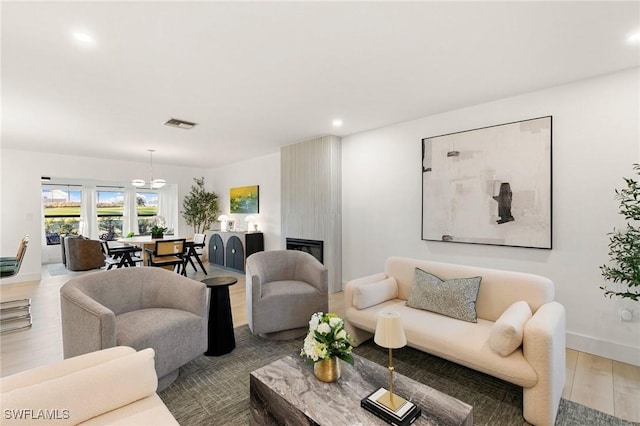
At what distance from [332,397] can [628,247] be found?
279 centimetres

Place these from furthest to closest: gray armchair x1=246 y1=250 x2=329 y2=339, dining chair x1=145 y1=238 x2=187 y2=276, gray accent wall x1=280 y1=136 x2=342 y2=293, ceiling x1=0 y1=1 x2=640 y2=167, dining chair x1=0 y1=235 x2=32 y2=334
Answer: dining chair x1=145 y1=238 x2=187 y2=276 → gray accent wall x1=280 y1=136 x2=342 y2=293 → dining chair x1=0 y1=235 x2=32 y2=334 → gray armchair x1=246 y1=250 x2=329 y2=339 → ceiling x1=0 y1=1 x2=640 y2=167

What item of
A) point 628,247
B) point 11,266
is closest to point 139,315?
point 11,266

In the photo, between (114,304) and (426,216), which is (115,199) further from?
(426,216)

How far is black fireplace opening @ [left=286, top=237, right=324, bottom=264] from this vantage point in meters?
4.72

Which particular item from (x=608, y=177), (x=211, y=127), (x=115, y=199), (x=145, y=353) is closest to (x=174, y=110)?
(x=211, y=127)

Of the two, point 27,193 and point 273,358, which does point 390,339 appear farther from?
point 27,193

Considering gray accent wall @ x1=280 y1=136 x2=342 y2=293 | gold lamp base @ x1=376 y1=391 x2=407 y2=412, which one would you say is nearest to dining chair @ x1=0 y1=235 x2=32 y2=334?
gray accent wall @ x1=280 y1=136 x2=342 y2=293

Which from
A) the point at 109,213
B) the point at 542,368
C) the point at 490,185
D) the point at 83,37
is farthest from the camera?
the point at 109,213

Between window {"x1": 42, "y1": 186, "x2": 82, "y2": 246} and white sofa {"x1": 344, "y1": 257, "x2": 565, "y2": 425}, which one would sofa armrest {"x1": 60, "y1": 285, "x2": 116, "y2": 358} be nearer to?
white sofa {"x1": 344, "y1": 257, "x2": 565, "y2": 425}

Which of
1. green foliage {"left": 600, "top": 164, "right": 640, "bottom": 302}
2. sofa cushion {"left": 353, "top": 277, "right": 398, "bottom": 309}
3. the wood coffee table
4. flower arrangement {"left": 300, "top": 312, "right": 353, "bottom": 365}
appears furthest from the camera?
sofa cushion {"left": 353, "top": 277, "right": 398, "bottom": 309}

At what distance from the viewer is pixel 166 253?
201 inches

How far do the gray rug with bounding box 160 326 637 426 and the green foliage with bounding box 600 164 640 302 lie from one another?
0.99 m

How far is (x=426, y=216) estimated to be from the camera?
12.1 ft

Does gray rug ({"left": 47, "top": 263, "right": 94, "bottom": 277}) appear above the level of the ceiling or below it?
below
